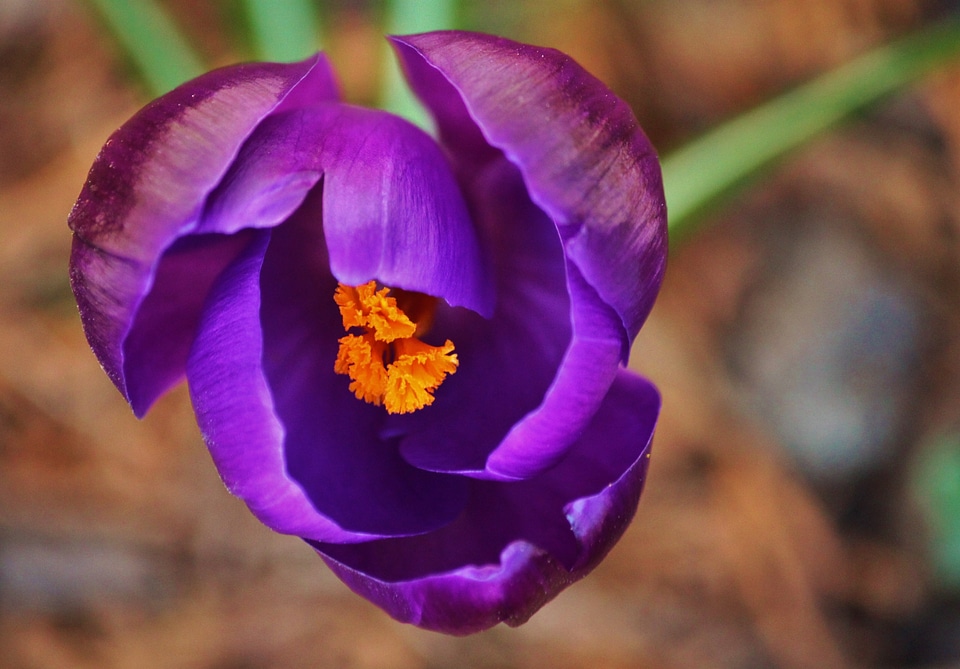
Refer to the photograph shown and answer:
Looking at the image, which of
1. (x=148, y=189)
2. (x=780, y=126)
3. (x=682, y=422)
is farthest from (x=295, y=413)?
(x=682, y=422)

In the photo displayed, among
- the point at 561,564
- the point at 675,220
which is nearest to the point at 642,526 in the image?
the point at 675,220

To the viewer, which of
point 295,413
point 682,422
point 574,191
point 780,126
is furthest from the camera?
point 682,422

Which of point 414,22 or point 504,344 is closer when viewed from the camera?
point 504,344

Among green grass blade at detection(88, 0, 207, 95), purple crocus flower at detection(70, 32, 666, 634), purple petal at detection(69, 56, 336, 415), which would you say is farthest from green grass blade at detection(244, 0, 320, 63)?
purple petal at detection(69, 56, 336, 415)

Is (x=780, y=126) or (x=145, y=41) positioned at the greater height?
(x=145, y=41)

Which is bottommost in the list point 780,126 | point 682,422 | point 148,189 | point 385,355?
point 682,422

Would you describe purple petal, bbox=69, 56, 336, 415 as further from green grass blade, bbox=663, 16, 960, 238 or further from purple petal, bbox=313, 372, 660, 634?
green grass blade, bbox=663, 16, 960, 238

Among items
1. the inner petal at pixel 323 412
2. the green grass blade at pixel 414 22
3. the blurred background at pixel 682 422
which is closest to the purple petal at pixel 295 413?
the inner petal at pixel 323 412

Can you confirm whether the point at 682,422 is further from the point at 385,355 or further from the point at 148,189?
the point at 148,189
